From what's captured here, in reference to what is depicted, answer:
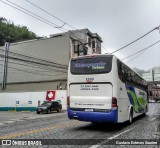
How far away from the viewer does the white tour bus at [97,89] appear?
11.9 m

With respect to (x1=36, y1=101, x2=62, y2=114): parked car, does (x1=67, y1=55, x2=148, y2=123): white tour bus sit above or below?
above

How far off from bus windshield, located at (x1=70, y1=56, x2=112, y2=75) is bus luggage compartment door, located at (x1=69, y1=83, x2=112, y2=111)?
0.64 m

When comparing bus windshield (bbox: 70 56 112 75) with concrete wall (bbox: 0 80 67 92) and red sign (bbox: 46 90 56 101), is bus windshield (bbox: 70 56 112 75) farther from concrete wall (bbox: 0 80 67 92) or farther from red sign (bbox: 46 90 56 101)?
concrete wall (bbox: 0 80 67 92)

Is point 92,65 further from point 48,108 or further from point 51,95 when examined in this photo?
point 51,95

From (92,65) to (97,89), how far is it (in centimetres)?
119

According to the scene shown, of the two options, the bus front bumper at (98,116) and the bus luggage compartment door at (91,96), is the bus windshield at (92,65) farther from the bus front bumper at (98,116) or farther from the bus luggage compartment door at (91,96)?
the bus front bumper at (98,116)

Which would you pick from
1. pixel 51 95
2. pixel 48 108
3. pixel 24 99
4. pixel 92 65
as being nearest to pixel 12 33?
pixel 24 99

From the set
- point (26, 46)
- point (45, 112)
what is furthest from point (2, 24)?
point (45, 112)

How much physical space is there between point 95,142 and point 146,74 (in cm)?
7858

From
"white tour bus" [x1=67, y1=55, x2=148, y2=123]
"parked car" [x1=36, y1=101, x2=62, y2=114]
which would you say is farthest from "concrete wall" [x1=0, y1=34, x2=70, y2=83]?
"white tour bus" [x1=67, y1=55, x2=148, y2=123]

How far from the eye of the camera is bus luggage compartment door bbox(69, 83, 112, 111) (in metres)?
12.0

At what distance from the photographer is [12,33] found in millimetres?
60781

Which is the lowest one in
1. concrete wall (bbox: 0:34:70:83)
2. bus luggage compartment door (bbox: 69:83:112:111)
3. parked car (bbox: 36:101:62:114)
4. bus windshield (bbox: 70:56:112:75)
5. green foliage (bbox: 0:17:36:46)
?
parked car (bbox: 36:101:62:114)

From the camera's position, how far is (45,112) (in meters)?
32.2
